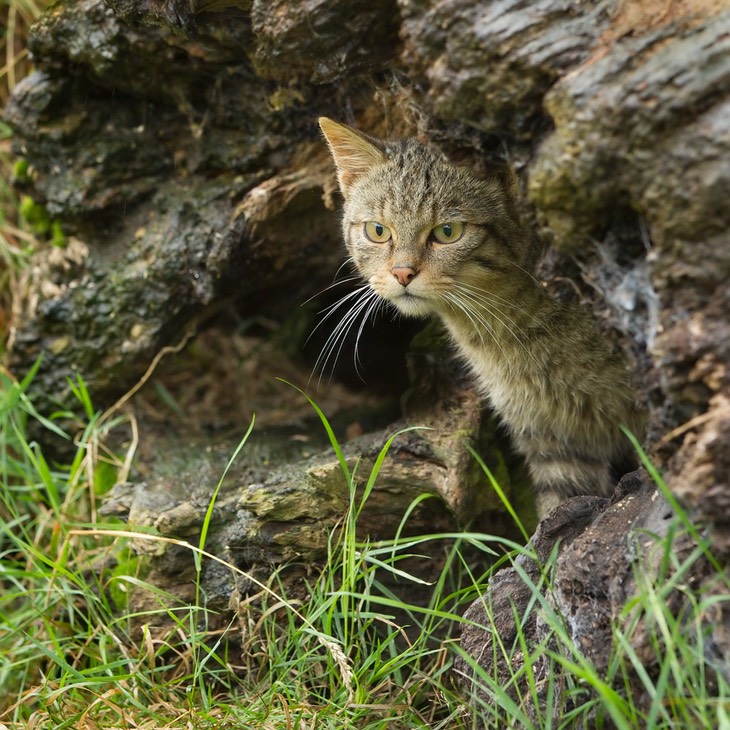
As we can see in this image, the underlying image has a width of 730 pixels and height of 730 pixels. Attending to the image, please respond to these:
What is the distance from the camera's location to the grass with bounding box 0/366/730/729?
181 centimetres

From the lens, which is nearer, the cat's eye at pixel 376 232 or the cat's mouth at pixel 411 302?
the cat's mouth at pixel 411 302

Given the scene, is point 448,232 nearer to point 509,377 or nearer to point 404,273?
point 404,273

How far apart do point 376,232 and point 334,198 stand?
629 millimetres

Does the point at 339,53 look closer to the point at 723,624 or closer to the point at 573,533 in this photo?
the point at 573,533

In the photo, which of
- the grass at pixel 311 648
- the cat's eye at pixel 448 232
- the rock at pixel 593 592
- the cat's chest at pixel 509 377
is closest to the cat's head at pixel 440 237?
the cat's eye at pixel 448 232

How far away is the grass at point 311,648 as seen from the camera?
5.93 feet

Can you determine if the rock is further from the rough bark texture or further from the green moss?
the green moss

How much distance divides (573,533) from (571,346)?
0.74 metres

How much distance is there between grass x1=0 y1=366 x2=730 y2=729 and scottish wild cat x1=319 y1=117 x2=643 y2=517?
20.4 inches

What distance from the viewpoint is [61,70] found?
11.4 feet

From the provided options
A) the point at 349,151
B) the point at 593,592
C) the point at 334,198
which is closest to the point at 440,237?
the point at 349,151

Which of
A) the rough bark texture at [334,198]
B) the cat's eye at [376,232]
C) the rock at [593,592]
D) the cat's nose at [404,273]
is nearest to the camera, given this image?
the rough bark texture at [334,198]

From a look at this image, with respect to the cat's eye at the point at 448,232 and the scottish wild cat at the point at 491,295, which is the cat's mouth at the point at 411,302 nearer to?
the scottish wild cat at the point at 491,295

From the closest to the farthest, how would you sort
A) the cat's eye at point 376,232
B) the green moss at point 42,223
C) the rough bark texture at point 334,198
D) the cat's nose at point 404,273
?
the rough bark texture at point 334,198 < the cat's nose at point 404,273 < the cat's eye at point 376,232 < the green moss at point 42,223
